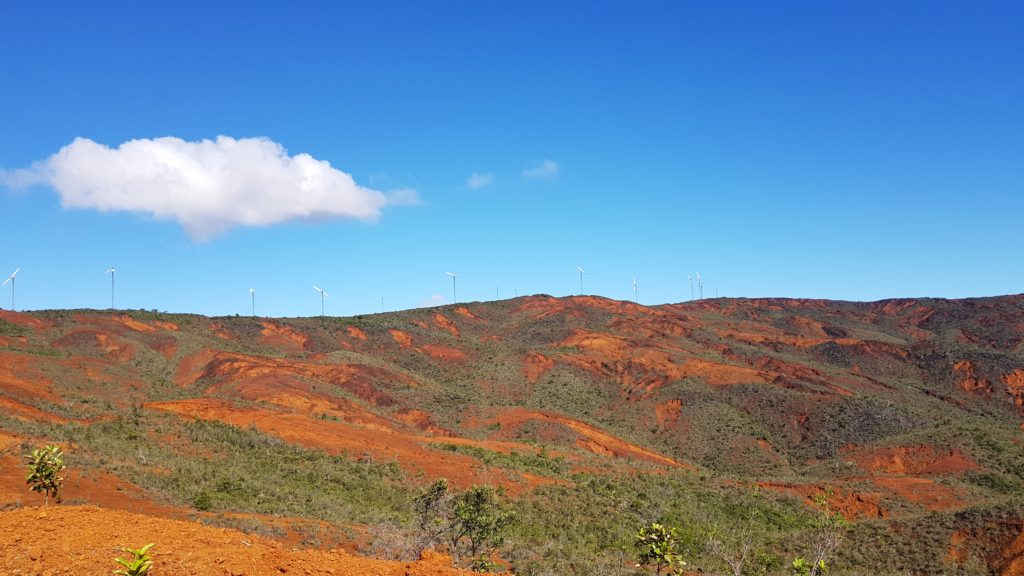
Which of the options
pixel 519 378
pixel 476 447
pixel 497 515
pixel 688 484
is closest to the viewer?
pixel 497 515

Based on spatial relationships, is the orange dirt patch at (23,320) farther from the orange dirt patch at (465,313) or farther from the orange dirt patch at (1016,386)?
the orange dirt patch at (1016,386)

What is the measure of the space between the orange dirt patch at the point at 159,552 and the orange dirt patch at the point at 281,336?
260 feet

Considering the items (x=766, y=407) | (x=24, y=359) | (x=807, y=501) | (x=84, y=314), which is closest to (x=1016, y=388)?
(x=766, y=407)

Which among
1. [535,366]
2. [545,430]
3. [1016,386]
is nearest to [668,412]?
[545,430]

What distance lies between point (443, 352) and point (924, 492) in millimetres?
66890

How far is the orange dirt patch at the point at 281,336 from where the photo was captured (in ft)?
294

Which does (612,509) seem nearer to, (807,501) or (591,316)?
(807,501)

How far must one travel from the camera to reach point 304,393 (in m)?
55.7

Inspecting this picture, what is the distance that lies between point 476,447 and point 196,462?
67.3 feet

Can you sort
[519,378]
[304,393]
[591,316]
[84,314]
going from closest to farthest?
[304,393]
[519,378]
[84,314]
[591,316]

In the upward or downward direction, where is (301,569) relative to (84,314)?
downward

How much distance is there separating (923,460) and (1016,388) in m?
43.9

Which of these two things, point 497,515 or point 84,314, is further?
point 84,314

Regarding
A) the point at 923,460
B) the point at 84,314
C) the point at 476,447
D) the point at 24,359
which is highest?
the point at 84,314
